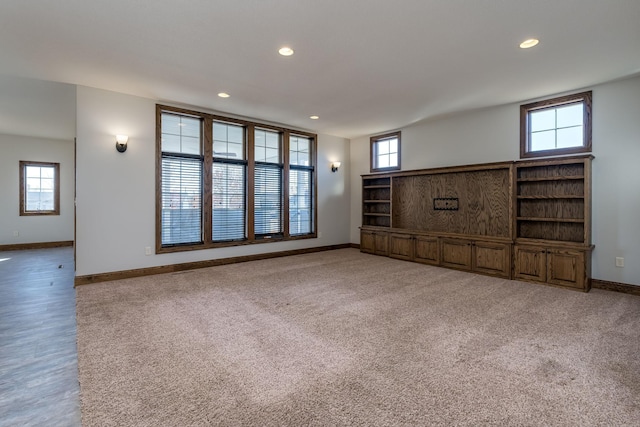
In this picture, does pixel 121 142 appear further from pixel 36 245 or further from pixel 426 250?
pixel 36 245

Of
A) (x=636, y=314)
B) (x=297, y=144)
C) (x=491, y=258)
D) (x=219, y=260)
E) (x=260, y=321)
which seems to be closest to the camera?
(x=260, y=321)

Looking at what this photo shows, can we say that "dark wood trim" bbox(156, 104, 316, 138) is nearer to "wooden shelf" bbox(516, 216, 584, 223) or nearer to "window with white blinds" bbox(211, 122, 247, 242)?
"window with white blinds" bbox(211, 122, 247, 242)

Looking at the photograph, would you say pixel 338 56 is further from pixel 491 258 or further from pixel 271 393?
pixel 491 258

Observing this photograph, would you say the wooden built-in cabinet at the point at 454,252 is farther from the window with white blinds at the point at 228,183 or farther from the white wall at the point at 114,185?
the white wall at the point at 114,185

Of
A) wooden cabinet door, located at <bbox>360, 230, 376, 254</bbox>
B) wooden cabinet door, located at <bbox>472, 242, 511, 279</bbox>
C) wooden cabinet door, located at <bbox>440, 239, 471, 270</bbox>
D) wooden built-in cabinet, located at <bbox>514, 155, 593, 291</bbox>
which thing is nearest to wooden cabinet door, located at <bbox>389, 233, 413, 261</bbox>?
wooden cabinet door, located at <bbox>360, 230, 376, 254</bbox>

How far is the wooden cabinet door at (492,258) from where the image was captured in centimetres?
468

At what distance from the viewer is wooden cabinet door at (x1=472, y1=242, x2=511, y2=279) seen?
184 inches

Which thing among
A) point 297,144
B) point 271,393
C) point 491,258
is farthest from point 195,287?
point 491,258

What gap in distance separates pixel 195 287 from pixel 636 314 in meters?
5.11

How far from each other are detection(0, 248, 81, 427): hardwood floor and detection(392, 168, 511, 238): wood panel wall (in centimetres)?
536

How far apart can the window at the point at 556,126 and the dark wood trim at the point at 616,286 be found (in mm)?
1813

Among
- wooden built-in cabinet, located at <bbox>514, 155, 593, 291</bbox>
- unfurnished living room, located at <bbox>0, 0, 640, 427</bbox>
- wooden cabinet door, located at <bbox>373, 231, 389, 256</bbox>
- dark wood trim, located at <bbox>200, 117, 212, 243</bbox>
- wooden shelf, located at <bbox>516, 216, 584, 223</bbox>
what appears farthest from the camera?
wooden cabinet door, located at <bbox>373, 231, 389, 256</bbox>

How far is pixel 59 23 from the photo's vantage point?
8.95 feet

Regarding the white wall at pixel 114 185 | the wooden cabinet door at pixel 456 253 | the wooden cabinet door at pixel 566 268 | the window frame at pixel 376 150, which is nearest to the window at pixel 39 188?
the white wall at pixel 114 185
